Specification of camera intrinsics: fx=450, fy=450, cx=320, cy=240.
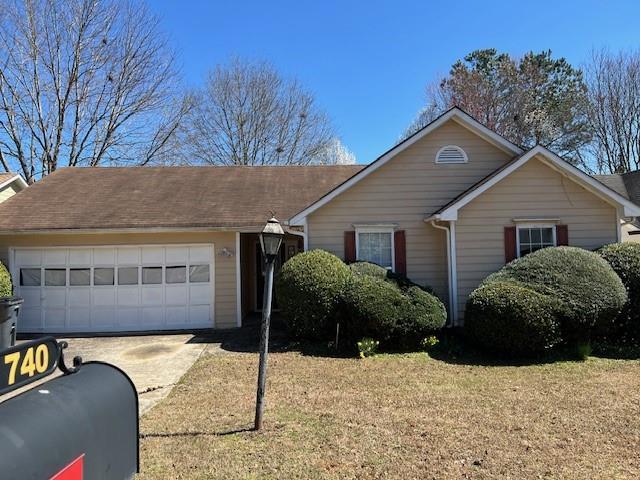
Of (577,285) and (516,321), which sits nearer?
(516,321)

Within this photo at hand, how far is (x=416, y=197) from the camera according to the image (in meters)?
11.5

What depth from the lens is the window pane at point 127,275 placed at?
12.0 meters

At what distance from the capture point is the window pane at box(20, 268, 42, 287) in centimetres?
1199

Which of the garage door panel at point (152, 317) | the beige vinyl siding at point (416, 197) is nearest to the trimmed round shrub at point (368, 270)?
the beige vinyl siding at point (416, 197)

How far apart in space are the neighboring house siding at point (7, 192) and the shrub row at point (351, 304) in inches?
404

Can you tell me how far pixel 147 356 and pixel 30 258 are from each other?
5.43m

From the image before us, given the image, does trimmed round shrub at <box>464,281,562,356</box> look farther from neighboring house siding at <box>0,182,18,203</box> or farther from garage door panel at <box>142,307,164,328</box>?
neighboring house siding at <box>0,182,18,203</box>

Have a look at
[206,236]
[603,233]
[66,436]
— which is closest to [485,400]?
[66,436]

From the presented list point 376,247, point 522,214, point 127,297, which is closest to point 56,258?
point 127,297

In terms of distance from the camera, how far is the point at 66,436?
8.07 feet

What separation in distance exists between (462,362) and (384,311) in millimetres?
1703

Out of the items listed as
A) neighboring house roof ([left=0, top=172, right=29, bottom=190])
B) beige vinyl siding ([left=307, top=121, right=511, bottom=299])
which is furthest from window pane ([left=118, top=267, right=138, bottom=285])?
neighboring house roof ([left=0, top=172, right=29, bottom=190])

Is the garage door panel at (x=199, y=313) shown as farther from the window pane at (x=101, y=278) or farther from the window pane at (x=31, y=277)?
the window pane at (x=31, y=277)

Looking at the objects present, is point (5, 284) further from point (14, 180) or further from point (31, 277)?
point (14, 180)
